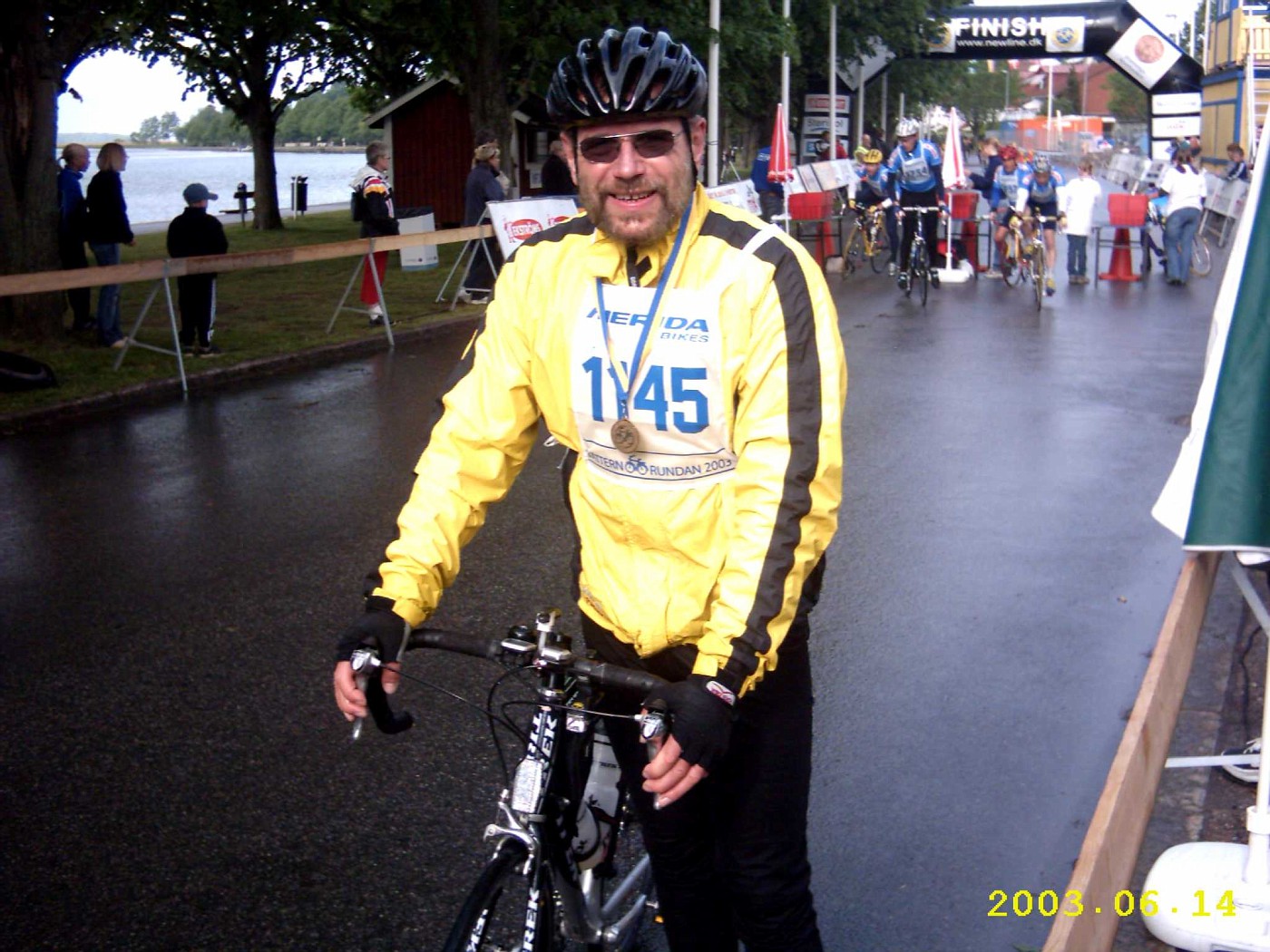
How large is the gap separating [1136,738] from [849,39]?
42.4 m

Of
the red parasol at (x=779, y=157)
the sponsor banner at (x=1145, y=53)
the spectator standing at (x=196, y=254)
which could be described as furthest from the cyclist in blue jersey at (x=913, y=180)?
the sponsor banner at (x=1145, y=53)

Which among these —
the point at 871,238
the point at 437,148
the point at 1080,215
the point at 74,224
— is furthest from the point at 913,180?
the point at 437,148

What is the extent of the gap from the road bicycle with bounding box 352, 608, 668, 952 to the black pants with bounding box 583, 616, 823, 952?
144 millimetres

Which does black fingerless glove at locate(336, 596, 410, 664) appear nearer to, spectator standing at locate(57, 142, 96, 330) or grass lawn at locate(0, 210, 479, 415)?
grass lawn at locate(0, 210, 479, 415)

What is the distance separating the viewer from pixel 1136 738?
3793 mm

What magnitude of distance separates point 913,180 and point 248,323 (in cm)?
863

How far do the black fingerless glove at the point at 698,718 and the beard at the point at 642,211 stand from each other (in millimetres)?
848

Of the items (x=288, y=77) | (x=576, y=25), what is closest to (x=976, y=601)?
(x=576, y=25)

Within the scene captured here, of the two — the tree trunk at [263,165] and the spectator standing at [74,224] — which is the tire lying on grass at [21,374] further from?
the tree trunk at [263,165]

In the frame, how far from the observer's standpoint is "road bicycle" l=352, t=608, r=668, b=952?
264 centimetres

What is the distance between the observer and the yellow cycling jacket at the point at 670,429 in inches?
105

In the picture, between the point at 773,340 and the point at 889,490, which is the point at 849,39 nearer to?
the point at 889,490

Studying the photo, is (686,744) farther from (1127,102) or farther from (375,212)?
(1127,102)

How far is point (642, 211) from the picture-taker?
278 centimetres
